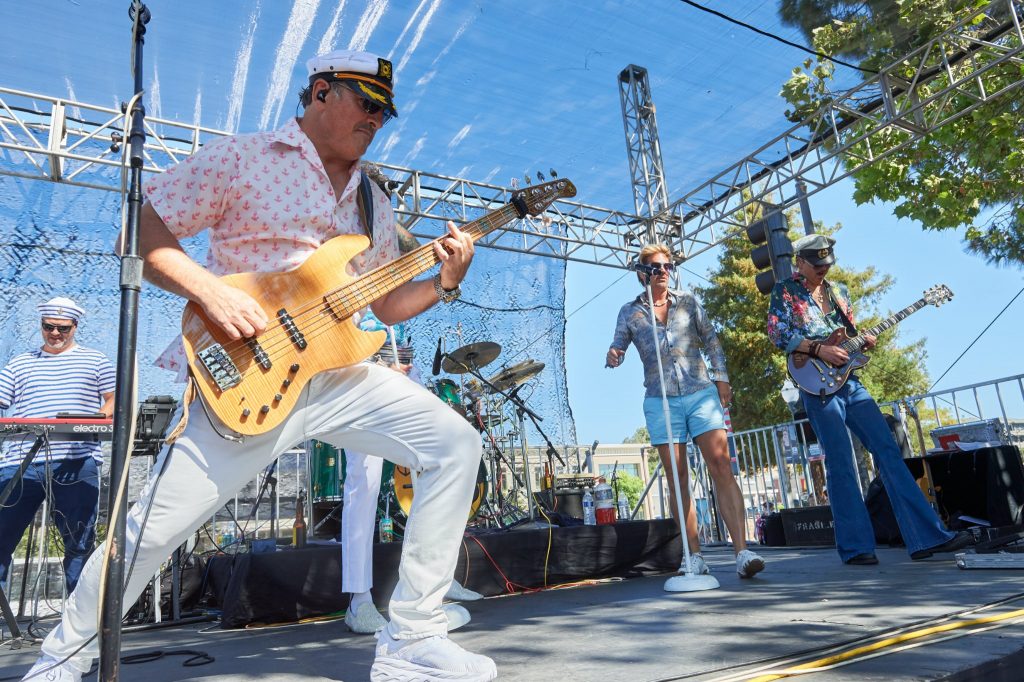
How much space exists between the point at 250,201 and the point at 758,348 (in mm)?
18492

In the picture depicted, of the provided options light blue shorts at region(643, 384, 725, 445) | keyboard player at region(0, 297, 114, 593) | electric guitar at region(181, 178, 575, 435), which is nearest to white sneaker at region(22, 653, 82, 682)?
electric guitar at region(181, 178, 575, 435)

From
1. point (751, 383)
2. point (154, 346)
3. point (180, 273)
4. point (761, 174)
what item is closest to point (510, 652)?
point (180, 273)

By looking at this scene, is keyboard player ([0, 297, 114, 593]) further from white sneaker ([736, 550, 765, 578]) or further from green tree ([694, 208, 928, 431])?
green tree ([694, 208, 928, 431])

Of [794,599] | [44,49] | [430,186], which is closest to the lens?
[794,599]

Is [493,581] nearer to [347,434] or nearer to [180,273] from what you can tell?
[347,434]

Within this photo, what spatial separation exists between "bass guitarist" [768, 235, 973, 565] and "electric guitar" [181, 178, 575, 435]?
3.21 meters

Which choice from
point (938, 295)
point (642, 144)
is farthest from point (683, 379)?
point (642, 144)

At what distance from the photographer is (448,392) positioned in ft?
21.2

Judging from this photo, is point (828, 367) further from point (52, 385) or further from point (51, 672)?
point (52, 385)

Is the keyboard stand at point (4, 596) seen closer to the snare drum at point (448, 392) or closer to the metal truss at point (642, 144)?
the snare drum at point (448, 392)

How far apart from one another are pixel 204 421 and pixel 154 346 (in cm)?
652

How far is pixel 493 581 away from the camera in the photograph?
4.25 meters

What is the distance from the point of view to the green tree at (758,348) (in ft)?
61.3

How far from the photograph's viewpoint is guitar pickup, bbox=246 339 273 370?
185cm
